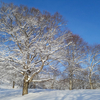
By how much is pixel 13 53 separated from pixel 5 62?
3.44ft

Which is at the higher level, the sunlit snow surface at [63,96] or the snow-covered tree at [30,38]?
the snow-covered tree at [30,38]

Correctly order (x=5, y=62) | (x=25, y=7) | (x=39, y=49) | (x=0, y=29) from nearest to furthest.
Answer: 1. (x=5, y=62)
2. (x=39, y=49)
3. (x=0, y=29)
4. (x=25, y=7)

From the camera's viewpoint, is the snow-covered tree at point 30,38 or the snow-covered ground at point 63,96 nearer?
the snow-covered ground at point 63,96

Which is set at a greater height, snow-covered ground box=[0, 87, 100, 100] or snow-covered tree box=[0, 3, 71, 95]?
snow-covered tree box=[0, 3, 71, 95]

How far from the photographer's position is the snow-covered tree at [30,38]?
8.42m

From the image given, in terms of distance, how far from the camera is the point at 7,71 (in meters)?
8.25

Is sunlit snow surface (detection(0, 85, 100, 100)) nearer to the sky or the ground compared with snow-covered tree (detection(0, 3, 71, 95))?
nearer to the ground

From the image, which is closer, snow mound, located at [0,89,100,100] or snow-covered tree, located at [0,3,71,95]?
snow mound, located at [0,89,100,100]

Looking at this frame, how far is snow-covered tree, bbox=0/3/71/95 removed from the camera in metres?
8.42

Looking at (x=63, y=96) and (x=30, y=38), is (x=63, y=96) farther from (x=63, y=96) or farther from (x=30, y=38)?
(x=30, y=38)

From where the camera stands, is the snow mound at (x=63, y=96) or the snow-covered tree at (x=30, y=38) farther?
the snow-covered tree at (x=30, y=38)

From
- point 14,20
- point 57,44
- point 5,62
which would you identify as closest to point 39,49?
point 57,44

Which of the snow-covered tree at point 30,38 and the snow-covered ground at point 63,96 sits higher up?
the snow-covered tree at point 30,38

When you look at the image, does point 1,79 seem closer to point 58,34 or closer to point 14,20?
point 14,20
